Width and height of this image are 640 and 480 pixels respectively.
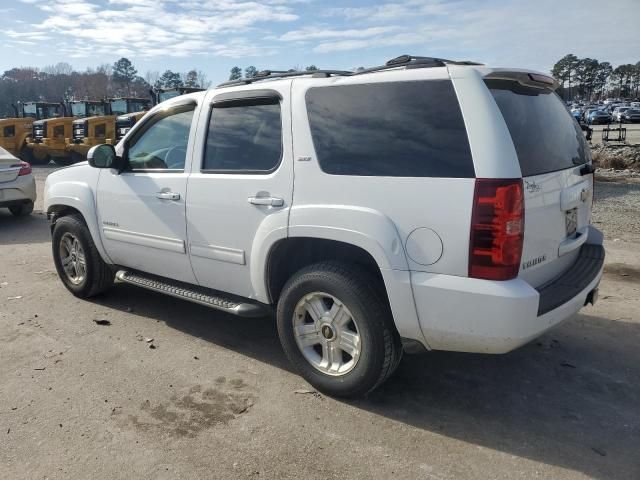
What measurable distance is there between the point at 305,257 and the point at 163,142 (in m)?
1.69

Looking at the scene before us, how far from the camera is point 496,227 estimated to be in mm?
2750

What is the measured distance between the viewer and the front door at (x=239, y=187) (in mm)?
3539

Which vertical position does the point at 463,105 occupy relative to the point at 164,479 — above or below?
above

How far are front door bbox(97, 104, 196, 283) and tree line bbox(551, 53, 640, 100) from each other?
122901 mm

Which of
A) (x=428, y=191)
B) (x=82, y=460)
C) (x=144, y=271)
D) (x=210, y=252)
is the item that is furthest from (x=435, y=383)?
(x=144, y=271)

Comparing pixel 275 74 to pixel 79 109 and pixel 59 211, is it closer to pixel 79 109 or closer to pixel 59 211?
pixel 59 211

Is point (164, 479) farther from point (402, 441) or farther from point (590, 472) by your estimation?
point (590, 472)

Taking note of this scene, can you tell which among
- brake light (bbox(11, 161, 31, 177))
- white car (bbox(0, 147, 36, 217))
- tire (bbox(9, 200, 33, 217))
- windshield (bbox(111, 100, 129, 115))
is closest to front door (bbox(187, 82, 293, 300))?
white car (bbox(0, 147, 36, 217))

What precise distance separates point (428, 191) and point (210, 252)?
1759mm

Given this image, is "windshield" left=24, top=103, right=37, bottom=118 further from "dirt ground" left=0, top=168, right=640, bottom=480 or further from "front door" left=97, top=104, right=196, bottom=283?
"front door" left=97, top=104, right=196, bottom=283

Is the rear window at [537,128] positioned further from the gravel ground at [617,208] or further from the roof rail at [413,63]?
the gravel ground at [617,208]

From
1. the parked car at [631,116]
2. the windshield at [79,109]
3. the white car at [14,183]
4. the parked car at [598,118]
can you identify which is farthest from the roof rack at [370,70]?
the parked car at [631,116]

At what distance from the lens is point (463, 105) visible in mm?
2879

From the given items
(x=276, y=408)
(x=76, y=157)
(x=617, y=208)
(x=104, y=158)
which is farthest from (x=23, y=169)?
(x=76, y=157)
